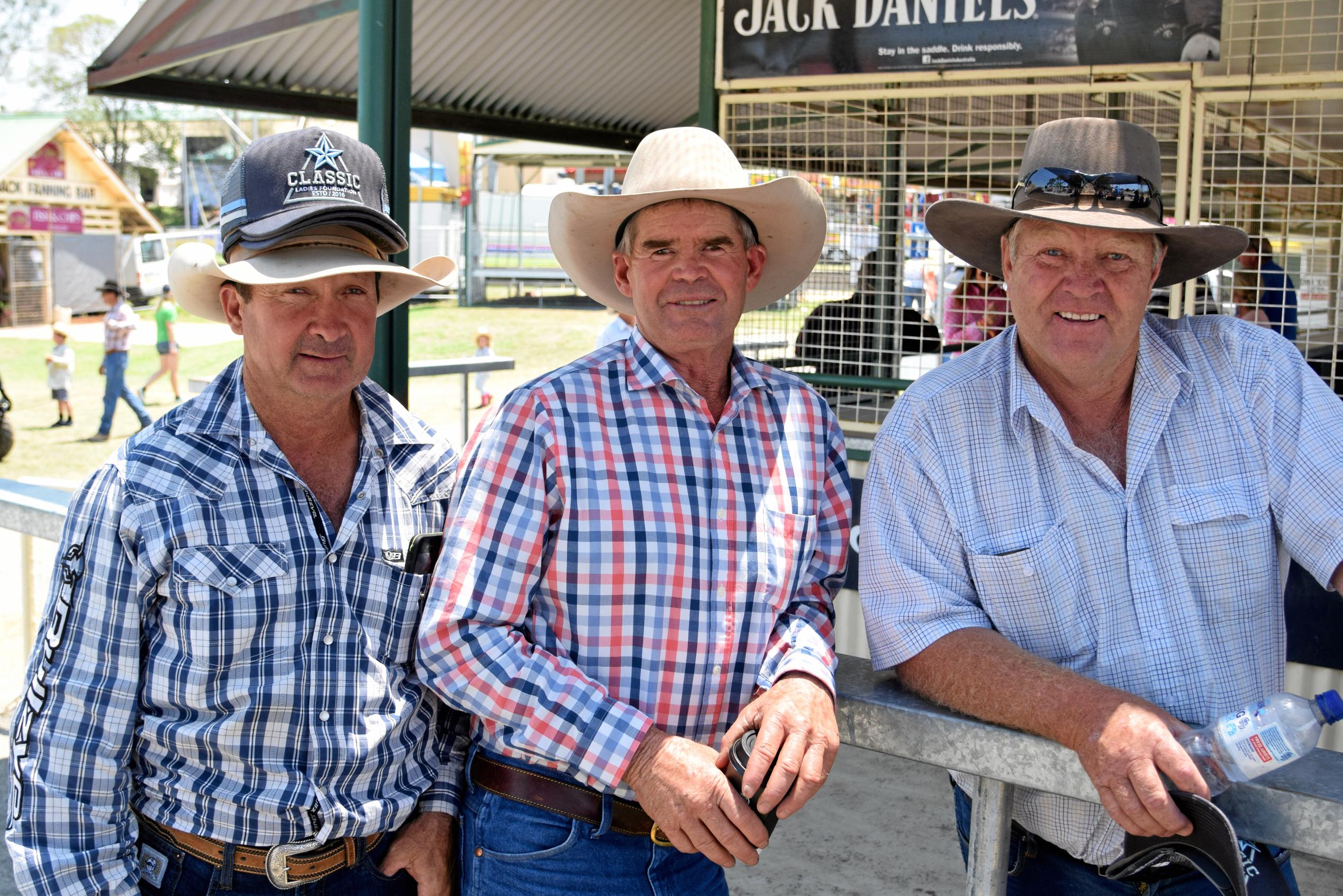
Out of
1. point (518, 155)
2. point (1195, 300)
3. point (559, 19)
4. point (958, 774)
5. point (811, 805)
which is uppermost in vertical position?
point (518, 155)

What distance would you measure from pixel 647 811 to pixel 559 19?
198 inches

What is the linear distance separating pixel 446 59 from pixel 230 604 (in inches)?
192

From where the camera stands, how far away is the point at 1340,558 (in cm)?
195

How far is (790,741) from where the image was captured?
1.82m

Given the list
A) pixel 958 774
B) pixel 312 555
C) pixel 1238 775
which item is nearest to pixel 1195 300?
pixel 958 774

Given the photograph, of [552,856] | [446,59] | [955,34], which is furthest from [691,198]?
[446,59]

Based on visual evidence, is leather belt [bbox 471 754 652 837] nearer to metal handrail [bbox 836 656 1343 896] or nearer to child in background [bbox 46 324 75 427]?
metal handrail [bbox 836 656 1343 896]

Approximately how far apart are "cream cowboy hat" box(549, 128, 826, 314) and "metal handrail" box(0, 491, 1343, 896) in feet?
3.04

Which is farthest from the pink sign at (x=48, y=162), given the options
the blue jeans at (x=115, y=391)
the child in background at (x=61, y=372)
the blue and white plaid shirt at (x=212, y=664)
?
the blue and white plaid shirt at (x=212, y=664)

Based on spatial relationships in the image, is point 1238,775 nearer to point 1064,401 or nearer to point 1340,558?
point 1340,558

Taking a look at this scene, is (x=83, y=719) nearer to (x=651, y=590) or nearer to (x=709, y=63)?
(x=651, y=590)

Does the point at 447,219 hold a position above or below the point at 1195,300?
above

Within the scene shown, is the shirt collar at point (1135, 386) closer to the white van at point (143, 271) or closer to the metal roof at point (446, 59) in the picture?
the metal roof at point (446, 59)

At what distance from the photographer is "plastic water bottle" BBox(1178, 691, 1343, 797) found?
1523 millimetres
